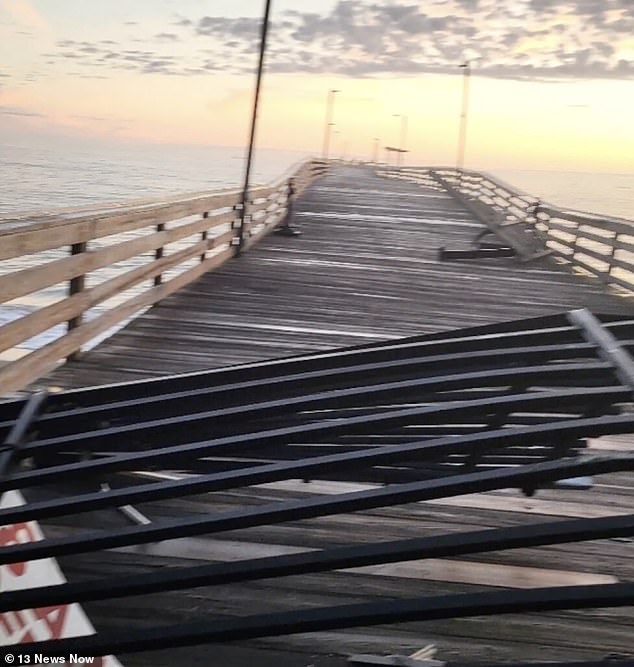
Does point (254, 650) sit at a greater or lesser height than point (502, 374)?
lesser

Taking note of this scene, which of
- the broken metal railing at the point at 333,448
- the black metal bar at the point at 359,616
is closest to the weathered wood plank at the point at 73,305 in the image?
the broken metal railing at the point at 333,448

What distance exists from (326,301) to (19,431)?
632cm

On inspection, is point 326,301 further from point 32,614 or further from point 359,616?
point 359,616

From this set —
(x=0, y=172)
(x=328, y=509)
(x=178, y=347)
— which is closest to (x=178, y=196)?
(x=178, y=347)

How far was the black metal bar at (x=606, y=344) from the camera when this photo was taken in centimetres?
218

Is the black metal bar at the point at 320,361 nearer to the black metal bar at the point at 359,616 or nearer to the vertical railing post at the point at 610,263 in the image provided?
the black metal bar at the point at 359,616

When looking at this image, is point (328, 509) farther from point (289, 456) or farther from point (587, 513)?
point (587, 513)

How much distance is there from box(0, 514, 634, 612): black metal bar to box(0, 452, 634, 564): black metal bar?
80mm

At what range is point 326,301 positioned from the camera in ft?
28.1

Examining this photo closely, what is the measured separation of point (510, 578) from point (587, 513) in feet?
2.60

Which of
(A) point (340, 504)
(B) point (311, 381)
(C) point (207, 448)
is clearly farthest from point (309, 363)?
(A) point (340, 504)

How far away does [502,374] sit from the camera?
2195mm

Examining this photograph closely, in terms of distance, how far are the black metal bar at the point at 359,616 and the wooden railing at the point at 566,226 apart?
9071 millimetres

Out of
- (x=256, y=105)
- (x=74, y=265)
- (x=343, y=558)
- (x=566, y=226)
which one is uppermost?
(x=256, y=105)
